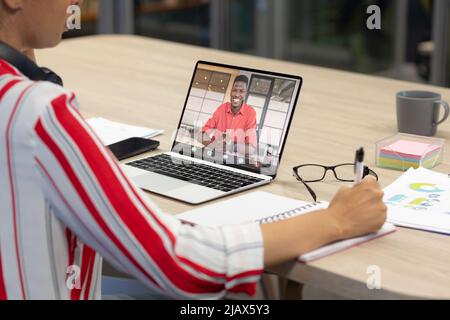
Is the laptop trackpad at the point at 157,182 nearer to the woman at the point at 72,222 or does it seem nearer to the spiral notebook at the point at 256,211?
the spiral notebook at the point at 256,211

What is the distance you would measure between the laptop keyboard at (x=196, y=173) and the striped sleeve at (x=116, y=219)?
425 mm

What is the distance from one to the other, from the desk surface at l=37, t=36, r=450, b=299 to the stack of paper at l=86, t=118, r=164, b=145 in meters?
0.04

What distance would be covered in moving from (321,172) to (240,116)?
0.66 feet

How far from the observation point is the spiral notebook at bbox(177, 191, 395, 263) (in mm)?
1391

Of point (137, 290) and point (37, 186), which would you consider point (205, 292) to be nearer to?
point (37, 186)

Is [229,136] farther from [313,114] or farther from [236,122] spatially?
[313,114]

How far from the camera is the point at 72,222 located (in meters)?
1.13

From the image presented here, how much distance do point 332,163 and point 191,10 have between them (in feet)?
11.8

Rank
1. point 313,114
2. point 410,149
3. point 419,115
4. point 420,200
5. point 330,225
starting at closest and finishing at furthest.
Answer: point 330,225 → point 420,200 → point 410,149 → point 419,115 → point 313,114

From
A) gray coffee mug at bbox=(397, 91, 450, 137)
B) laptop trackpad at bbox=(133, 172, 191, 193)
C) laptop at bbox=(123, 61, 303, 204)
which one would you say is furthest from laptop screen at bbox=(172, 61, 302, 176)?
gray coffee mug at bbox=(397, 91, 450, 137)

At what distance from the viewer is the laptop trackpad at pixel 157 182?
1.59 meters

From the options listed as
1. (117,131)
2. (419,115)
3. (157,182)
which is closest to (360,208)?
(157,182)

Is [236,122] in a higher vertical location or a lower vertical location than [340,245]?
higher

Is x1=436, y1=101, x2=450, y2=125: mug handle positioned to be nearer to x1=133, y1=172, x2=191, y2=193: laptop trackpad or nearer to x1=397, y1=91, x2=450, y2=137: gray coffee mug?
x1=397, y1=91, x2=450, y2=137: gray coffee mug
